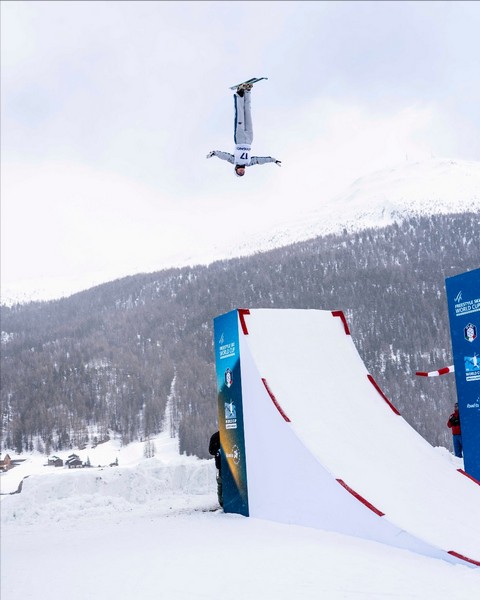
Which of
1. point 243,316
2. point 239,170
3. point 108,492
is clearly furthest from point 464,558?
point 108,492

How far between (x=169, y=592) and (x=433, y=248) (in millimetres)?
106829

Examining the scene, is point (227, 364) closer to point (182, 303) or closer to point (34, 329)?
point (182, 303)

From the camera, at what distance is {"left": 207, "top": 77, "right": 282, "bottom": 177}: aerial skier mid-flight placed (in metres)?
9.38

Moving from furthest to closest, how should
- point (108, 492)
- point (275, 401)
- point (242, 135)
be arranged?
1. point (108, 492)
2. point (242, 135)
3. point (275, 401)

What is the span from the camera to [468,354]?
10.3 meters

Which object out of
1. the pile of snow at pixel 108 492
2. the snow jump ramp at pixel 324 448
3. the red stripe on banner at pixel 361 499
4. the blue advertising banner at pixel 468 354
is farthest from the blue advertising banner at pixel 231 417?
the blue advertising banner at pixel 468 354

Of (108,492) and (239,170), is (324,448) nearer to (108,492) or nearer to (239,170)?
(239,170)

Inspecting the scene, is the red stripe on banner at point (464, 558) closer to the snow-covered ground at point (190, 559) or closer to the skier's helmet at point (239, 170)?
the snow-covered ground at point (190, 559)

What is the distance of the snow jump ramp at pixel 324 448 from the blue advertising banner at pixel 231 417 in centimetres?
2

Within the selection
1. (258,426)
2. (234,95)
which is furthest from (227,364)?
(234,95)

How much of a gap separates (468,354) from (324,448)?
3392 mm

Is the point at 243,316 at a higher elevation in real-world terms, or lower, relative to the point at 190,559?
higher

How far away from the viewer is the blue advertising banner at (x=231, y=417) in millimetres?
9719

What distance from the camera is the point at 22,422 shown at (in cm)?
8725
